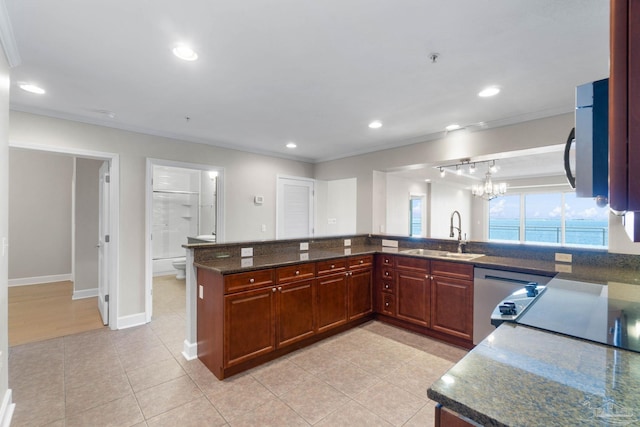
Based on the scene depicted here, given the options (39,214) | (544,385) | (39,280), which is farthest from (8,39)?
(39,280)

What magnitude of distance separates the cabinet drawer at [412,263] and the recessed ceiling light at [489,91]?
173cm

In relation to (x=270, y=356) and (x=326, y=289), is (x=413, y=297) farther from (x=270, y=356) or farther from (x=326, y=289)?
(x=270, y=356)

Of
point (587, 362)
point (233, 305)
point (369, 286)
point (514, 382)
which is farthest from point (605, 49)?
point (233, 305)

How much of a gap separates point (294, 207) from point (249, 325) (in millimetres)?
3306

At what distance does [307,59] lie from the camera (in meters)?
2.14

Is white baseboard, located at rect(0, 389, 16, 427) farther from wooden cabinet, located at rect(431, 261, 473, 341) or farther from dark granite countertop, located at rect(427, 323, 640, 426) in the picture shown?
wooden cabinet, located at rect(431, 261, 473, 341)

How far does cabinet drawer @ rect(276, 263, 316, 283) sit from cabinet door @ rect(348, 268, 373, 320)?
0.62m

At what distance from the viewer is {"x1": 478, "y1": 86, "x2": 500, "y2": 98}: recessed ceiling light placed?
Result: 2.58 meters

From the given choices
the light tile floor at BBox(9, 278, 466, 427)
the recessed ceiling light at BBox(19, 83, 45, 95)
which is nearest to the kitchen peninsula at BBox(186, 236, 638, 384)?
the light tile floor at BBox(9, 278, 466, 427)

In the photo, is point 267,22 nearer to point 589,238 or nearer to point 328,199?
point 328,199

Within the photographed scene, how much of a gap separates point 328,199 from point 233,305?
13.6 ft

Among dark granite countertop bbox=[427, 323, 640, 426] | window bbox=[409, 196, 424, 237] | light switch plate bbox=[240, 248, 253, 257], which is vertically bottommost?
dark granite countertop bbox=[427, 323, 640, 426]

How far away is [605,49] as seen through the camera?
195cm

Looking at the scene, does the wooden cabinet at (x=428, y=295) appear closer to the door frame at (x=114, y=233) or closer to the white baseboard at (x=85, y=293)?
the door frame at (x=114, y=233)
